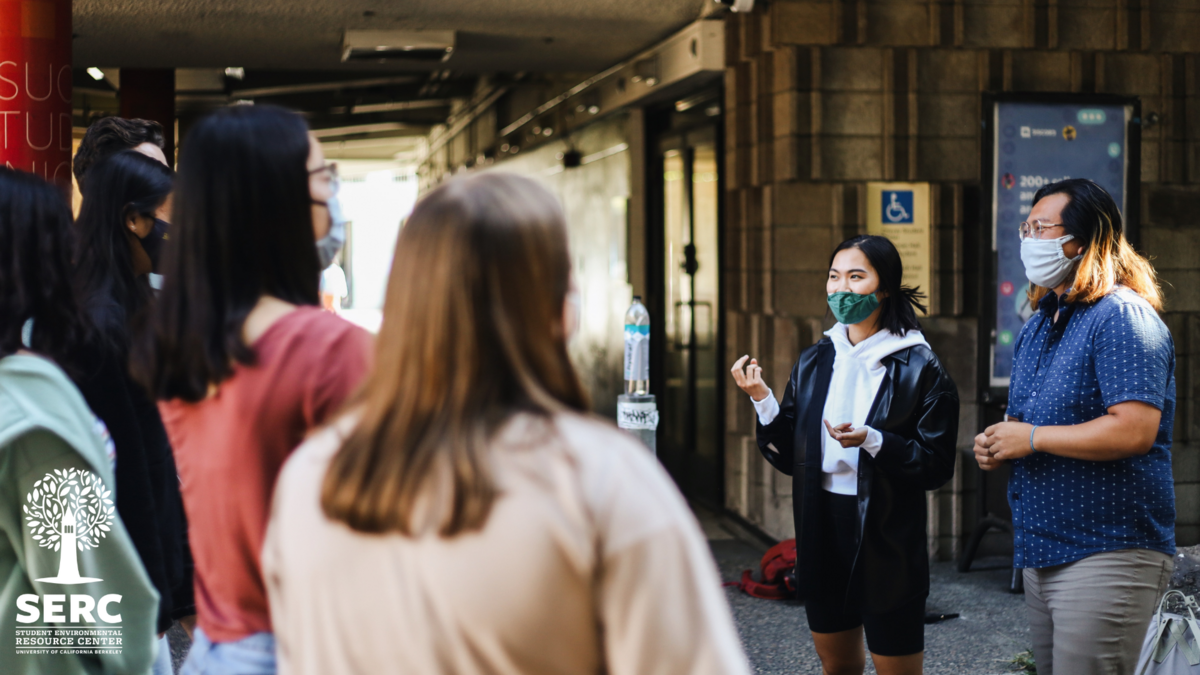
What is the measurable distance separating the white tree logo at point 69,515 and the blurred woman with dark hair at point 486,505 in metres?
0.86

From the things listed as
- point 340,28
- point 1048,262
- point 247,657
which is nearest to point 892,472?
point 1048,262

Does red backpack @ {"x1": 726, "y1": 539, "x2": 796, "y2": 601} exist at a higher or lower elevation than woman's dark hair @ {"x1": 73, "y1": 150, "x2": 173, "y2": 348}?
lower

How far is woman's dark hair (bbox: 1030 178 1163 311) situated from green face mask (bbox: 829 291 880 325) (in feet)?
1.95

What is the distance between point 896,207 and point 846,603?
3193 mm

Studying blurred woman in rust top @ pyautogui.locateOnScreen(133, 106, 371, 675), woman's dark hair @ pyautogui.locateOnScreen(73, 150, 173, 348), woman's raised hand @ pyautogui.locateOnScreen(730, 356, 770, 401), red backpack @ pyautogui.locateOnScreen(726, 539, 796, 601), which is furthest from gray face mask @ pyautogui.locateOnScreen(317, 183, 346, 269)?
red backpack @ pyautogui.locateOnScreen(726, 539, 796, 601)

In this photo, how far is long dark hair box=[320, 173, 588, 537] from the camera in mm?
1080

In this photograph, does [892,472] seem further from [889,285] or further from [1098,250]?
[1098,250]

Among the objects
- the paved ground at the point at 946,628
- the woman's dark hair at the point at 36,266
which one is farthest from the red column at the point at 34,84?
the paved ground at the point at 946,628

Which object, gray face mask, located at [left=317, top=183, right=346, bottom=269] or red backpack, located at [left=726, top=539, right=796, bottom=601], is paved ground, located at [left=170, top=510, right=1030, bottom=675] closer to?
red backpack, located at [left=726, top=539, right=796, bottom=601]

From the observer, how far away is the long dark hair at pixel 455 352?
42.5 inches

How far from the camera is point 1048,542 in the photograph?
2729 mm

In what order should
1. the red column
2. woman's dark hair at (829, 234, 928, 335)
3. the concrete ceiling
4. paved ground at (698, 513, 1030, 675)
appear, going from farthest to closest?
the concrete ceiling
the red column
paved ground at (698, 513, 1030, 675)
woman's dark hair at (829, 234, 928, 335)

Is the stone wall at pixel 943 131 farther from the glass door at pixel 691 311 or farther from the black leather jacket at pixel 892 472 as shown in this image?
the black leather jacket at pixel 892 472

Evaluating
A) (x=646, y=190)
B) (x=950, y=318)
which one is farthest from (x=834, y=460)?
(x=646, y=190)
